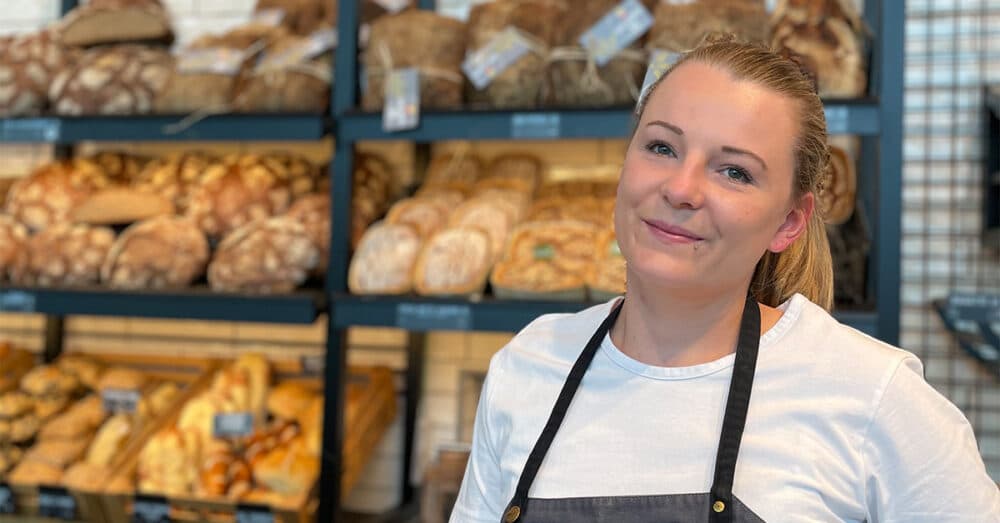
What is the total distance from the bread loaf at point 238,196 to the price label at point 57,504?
0.81 meters

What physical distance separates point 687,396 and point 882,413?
213 mm

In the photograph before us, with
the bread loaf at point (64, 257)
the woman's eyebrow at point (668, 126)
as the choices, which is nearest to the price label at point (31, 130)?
the bread loaf at point (64, 257)

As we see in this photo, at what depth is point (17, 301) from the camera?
256 cm

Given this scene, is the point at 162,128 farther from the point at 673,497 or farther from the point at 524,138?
the point at 673,497

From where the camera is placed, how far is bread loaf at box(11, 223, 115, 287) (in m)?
2.63

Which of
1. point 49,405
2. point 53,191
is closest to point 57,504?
point 49,405

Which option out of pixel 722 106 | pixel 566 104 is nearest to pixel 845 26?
pixel 566 104

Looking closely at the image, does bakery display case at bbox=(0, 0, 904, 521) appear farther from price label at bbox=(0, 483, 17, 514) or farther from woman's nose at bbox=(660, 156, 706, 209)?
woman's nose at bbox=(660, 156, 706, 209)

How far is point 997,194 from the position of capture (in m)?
2.63

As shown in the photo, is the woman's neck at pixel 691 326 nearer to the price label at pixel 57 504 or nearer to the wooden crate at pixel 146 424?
the wooden crate at pixel 146 424

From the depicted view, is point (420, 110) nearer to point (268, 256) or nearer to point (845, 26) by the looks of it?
point (268, 256)

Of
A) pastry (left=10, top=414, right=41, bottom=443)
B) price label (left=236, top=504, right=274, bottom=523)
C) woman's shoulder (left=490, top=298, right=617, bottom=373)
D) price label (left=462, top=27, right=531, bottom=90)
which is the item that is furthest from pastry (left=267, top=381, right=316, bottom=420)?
woman's shoulder (left=490, top=298, right=617, bottom=373)

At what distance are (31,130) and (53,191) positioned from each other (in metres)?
0.30

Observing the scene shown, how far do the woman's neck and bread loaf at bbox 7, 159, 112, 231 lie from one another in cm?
223
